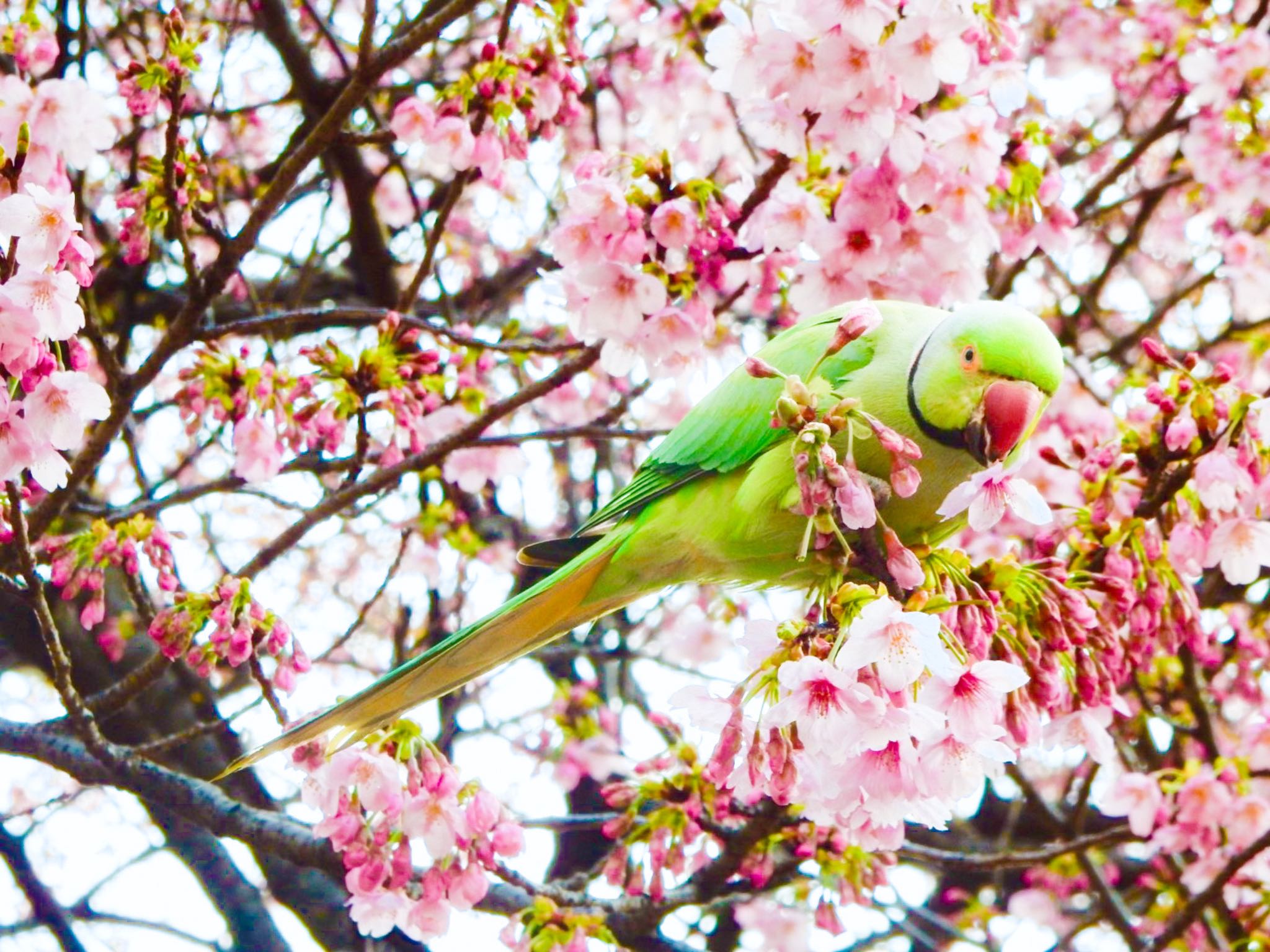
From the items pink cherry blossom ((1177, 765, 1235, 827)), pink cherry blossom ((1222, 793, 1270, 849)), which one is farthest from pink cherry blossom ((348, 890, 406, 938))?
pink cherry blossom ((1222, 793, 1270, 849))

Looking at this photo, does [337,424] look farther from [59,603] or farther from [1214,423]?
[1214,423]

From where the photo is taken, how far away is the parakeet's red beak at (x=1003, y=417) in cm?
214

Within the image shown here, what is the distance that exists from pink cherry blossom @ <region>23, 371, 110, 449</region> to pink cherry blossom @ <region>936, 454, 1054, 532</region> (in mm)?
1389

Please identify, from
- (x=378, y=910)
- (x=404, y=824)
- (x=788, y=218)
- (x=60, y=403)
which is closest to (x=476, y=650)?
(x=404, y=824)

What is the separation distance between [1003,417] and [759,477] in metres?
0.51

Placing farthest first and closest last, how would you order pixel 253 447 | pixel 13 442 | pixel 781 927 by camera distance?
pixel 781 927 → pixel 253 447 → pixel 13 442

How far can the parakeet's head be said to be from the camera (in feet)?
7.08

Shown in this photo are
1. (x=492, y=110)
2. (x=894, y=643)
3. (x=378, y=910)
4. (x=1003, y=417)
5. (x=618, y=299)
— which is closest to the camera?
(x=894, y=643)

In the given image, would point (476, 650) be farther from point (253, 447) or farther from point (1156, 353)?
point (1156, 353)

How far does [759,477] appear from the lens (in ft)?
8.02

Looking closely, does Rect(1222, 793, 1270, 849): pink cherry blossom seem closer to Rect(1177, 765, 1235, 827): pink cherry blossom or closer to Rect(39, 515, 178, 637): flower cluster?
Rect(1177, 765, 1235, 827): pink cherry blossom

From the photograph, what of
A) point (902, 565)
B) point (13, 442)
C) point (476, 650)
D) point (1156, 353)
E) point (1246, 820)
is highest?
point (13, 442)

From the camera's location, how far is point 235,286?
4.52 metres

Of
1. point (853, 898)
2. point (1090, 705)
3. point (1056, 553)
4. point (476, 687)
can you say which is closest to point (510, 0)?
point (1056, 553)
